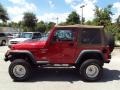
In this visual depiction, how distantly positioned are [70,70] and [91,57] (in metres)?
2.05

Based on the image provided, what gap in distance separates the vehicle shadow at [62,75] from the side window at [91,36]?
139 centimetres

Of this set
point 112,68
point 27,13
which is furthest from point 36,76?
point 27,13

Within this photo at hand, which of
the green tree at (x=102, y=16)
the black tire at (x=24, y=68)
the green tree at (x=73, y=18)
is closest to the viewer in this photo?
the black tire at (x=24, y=68)

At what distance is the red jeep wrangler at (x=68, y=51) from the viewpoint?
10164 millimetres

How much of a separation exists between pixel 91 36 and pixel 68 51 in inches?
37.5

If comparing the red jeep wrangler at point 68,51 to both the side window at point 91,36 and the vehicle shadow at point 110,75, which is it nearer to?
the side window at point 91,36

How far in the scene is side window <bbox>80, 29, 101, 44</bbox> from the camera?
10.2m

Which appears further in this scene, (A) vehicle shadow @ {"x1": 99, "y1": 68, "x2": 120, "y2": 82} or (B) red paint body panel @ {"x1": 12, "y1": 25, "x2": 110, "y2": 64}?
(A) vehicle shadow @ {"x1": 99, "y1": 68, "x2": 120, "y2": 82}

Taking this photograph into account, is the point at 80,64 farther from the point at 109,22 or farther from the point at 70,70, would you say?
the point at 109,22

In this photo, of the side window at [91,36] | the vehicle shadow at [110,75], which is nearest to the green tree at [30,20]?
the vehicle shadow at [110,75]

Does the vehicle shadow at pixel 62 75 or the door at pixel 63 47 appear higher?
the door at pixel 63 47

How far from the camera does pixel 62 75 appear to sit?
11.3m

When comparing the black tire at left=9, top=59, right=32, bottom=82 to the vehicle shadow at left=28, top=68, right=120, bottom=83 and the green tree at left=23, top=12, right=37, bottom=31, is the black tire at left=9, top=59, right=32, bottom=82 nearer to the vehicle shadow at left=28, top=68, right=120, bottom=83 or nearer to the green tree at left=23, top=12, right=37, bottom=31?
the vehicle shadow at left=28, top=68, right=120, bottom=83

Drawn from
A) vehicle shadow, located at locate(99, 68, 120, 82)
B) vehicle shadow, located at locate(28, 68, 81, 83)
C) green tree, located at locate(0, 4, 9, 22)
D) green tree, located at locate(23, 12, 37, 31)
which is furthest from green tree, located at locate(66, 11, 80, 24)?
vehicle shadow, located at locate(28, 68, 81, 83)
